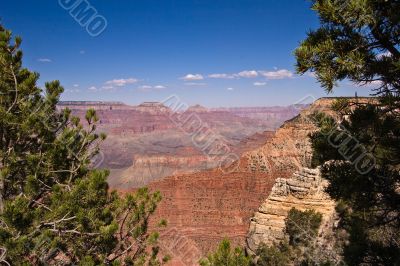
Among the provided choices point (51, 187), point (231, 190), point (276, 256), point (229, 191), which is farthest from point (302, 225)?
point (231, 190)

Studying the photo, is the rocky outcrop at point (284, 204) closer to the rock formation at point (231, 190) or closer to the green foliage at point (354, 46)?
the rock formation at point (231, 190)

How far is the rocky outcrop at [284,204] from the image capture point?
25.9m

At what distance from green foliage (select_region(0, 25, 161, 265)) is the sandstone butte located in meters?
32.5

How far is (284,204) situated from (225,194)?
1069 inches

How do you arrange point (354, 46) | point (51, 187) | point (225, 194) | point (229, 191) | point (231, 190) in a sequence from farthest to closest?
point (231, 190)
point (229, 191)
point (225, 194)
point (51, 187)
point (354, 46)

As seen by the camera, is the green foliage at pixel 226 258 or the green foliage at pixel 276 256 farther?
the green foliage at pixel 276 256

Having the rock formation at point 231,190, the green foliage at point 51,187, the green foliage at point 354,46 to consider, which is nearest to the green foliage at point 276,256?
the green foliage at point 51,187

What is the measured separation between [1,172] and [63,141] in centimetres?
170

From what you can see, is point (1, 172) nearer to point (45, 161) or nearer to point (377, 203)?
point (45, 161)

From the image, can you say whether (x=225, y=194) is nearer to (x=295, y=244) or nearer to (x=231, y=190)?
(x=231, y=190)

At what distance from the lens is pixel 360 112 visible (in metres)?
6.07

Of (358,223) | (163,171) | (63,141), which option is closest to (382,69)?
(358,223)

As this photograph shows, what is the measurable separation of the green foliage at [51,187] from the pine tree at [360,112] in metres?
4.70

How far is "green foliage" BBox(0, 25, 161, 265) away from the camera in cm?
757
